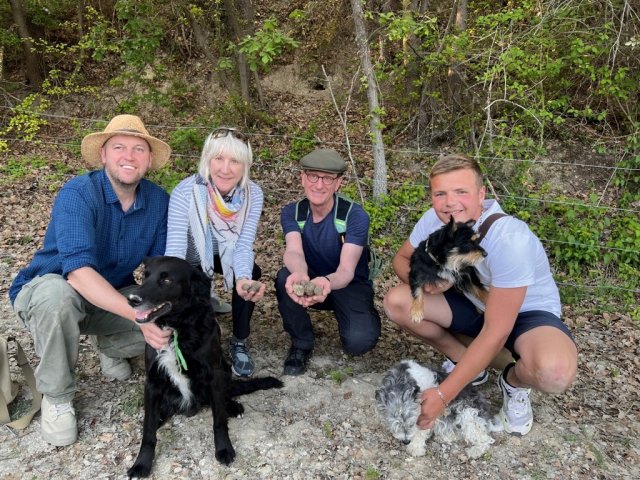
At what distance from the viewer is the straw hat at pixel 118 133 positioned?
309cm

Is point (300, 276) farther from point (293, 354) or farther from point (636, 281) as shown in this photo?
point (636, 281)

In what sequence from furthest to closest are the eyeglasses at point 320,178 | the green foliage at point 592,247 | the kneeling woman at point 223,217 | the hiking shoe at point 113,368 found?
the green foliage at point 592,247 < the hiking shoe at point 113,368 < the eyeglasses at point 320,178 < the kneeling woman at point 223,217

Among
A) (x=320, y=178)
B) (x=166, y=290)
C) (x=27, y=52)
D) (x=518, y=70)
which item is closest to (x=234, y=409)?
(x=166, y=290)

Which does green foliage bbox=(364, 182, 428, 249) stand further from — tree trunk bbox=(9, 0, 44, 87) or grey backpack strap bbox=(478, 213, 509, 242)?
tree trunk bbox=(9, 0, 44, 87)

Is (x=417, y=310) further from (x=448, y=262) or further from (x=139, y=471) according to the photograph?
(x=139, y=471)

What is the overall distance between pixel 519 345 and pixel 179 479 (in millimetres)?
2262

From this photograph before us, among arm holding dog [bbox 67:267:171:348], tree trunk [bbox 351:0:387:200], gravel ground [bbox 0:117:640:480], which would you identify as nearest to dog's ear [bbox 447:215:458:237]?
gravel ground [bbox 0:117:640:480]

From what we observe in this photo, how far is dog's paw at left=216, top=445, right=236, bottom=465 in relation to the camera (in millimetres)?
2791

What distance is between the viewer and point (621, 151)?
6.58 meters

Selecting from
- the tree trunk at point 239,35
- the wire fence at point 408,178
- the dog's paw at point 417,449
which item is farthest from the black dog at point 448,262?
the tree trunk at point 239,35

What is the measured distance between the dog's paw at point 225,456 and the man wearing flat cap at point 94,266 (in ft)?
2.55

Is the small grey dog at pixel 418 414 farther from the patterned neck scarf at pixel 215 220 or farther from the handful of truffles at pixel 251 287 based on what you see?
the patterned neck scarf at pixel 215 220

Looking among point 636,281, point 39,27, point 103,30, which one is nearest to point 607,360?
point 636,281

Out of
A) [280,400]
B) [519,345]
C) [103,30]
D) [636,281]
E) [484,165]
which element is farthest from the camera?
→ [103,30]
